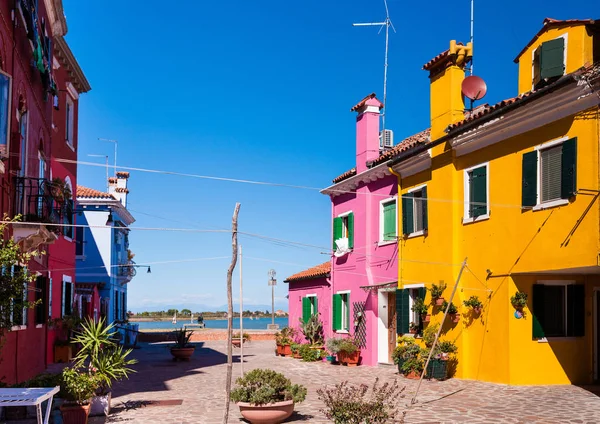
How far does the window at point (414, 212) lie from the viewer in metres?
17.9

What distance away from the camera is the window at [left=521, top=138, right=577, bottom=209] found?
41.4 feet

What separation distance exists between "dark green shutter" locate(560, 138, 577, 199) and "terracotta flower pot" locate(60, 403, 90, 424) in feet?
32.5

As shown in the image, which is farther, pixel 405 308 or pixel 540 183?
pixel 405 308

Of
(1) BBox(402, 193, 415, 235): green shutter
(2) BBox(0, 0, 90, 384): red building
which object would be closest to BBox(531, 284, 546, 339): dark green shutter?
(1) BBox(402, 193, 415, 235): green shutter

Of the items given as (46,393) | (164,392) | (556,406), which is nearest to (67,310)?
(164,392)

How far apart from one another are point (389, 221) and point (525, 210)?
6.47 meters

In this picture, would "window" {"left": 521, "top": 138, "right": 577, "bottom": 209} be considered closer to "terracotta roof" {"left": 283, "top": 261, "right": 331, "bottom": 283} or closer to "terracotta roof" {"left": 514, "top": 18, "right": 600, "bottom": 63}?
"terracotta roof" {"left": 514, "top": 18, "right": 600, "bottom": 63}

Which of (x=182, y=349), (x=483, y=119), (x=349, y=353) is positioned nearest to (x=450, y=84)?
(x=483, y=119)

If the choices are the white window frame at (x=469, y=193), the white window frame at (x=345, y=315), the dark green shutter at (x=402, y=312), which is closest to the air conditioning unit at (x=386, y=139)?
the white window frame at (x=345, y=315)

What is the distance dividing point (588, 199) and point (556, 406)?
3969 mm

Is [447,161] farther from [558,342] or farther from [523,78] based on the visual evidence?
[558,342]

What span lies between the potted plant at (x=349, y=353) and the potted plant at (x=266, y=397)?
9404 mm

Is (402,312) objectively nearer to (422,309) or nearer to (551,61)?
(422,309)

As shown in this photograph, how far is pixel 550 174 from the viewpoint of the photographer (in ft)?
44.0
